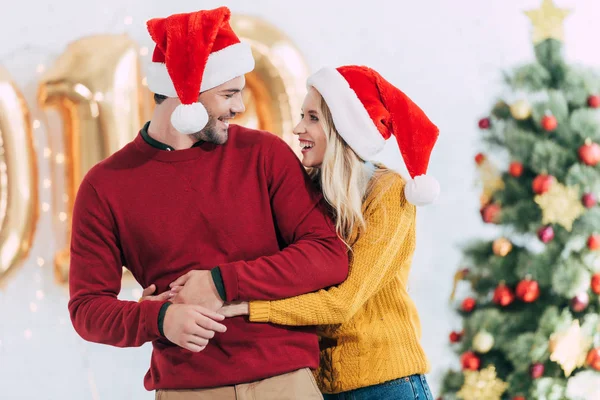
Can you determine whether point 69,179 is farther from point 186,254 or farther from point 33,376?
point 186,254

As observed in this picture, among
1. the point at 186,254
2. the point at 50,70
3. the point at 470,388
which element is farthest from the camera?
the point at 470,388

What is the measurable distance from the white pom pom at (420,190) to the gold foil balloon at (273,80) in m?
1.32

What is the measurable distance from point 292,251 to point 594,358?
205 cm

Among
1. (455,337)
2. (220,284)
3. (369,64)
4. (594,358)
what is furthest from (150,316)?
(369,64)

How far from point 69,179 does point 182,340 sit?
5.86ft

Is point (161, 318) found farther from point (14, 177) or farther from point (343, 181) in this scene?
point (14, 177)

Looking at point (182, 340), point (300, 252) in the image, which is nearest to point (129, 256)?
point (182, 340)

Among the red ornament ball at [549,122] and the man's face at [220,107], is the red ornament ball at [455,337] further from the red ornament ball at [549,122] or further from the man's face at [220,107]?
the man's face at [220,107]

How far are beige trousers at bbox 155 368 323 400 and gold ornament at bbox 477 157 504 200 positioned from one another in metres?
1.84

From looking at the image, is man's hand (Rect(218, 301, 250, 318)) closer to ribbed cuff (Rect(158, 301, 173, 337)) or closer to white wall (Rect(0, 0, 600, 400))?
ribbed cuff (Rect(158, 301, 173, 337))

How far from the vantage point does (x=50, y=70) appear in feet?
10.4

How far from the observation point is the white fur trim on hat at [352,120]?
2013 millimetres

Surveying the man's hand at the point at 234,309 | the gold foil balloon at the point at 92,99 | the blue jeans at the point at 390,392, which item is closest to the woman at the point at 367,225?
the blue jeans at the point at 390,392

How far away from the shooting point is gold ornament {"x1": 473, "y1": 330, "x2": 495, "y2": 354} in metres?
3.36
